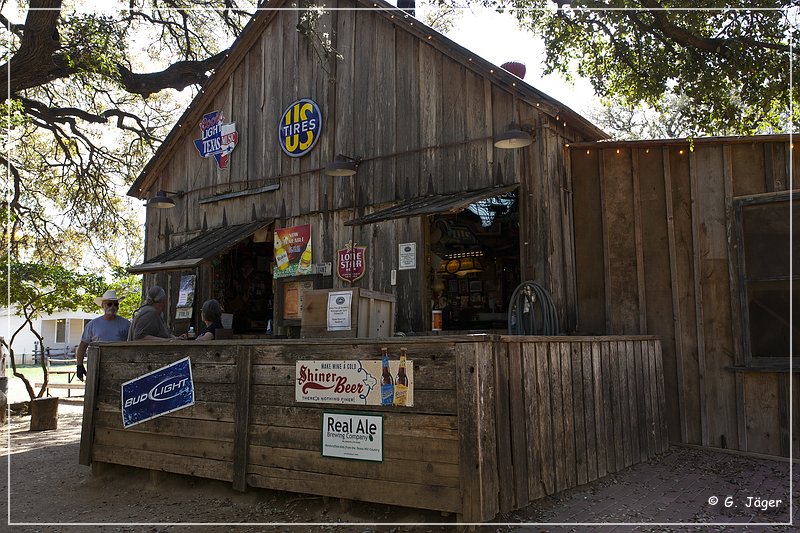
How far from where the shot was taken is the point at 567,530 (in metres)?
5.34

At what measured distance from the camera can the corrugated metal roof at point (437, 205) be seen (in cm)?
794

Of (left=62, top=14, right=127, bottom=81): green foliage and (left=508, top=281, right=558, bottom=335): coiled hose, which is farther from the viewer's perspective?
(left=62, top=14, right=127, bottom=81): green foliage

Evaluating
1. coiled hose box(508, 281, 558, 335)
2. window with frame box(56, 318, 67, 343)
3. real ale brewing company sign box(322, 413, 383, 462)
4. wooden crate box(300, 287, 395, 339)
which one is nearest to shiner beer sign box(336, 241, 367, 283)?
coiled hose box(508, 281, 558, 335)

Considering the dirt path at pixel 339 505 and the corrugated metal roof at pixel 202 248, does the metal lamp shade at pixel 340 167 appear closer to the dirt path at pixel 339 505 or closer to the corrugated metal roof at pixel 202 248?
the corrugated metal roof at pixel 202 248

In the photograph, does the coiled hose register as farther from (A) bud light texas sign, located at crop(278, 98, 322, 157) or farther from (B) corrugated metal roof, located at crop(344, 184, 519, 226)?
(A) bud light texas sign, located at crop(278, 98, 322, 157)

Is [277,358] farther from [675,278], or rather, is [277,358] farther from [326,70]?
[326,70]

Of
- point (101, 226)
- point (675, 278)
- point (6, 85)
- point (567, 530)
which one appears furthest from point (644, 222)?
point (101, 226)

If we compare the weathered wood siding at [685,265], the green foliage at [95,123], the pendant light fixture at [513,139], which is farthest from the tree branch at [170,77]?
the weathered wood siding at [685,265]

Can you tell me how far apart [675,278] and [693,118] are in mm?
2818

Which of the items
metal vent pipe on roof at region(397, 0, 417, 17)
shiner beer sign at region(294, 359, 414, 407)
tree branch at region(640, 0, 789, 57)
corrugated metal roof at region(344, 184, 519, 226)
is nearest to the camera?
shiner beer sign at region(294, 359, 414, 407)

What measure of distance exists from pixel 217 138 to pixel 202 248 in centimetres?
263

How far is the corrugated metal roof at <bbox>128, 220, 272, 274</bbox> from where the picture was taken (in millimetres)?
10000

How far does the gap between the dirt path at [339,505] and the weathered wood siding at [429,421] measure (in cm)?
19

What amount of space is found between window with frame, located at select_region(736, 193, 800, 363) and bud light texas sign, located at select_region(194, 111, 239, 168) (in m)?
8.07
